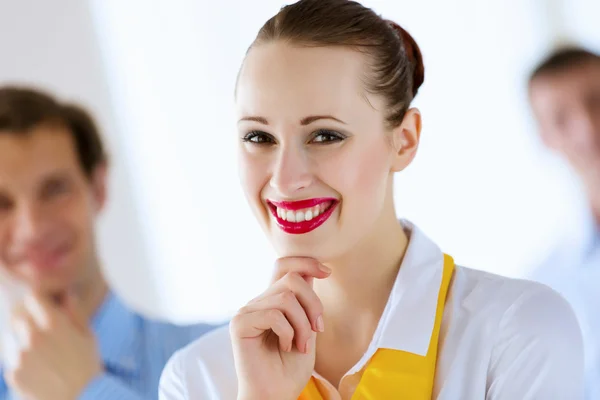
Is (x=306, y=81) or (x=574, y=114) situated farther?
(x=574, y=114)

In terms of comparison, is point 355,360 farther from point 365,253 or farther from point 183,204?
point 183,204

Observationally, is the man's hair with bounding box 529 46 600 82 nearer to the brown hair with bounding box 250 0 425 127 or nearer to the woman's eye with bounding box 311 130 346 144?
the brown hair with bounding box 250 0 425 127

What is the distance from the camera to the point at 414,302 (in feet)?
4.11

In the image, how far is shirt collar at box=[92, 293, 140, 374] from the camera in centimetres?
179

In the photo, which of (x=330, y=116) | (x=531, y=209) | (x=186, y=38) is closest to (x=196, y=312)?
(x=186, y=38)

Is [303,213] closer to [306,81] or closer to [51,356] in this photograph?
[306,81]

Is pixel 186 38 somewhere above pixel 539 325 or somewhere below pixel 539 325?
above

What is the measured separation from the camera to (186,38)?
2.59m

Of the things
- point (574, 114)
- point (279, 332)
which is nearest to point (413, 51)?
point (279, 332)

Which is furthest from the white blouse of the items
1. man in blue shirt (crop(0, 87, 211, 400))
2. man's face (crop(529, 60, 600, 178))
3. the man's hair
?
the man's hair

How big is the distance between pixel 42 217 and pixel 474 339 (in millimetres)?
976

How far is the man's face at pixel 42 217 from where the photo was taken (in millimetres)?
1814

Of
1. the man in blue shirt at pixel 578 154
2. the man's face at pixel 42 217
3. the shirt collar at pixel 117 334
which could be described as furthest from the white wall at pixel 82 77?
the man in blue shirt at pixel 578 154

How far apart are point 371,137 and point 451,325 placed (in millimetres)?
281
